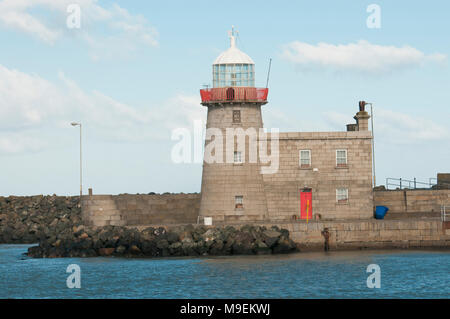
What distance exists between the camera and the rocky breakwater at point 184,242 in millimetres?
39469

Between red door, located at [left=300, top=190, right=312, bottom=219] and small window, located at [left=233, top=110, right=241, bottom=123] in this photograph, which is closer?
small window, located at [left=233, top=110, right=241, bottom=123]

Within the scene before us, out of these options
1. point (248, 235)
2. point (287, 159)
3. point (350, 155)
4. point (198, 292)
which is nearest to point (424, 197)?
point (350, 155)

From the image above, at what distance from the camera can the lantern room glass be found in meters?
42.7

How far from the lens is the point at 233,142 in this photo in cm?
4269

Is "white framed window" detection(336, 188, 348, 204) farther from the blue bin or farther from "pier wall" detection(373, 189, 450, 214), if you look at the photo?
"pier wall" detection(373, 189, 450, 214)

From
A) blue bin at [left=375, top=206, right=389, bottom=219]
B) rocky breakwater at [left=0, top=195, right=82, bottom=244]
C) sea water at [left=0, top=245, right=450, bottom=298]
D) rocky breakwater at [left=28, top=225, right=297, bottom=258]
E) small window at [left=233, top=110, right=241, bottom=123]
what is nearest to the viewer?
sea water at [left=0, top=245, right=450, bottom=298]

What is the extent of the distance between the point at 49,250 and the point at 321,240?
533 inches

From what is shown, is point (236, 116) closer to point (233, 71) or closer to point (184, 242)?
point (233, 71)

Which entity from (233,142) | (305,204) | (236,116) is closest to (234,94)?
(236,116)

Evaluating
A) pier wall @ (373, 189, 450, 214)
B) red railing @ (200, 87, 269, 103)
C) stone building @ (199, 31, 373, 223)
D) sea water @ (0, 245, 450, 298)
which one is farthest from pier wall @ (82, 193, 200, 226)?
pier wall @ (373, 189, 450, 214)

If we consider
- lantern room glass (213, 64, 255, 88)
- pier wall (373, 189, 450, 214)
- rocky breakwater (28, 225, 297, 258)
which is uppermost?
lantern room glass (213, 64, 255, 88)

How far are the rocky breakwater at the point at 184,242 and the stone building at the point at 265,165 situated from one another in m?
2.97

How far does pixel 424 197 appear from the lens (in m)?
45.6

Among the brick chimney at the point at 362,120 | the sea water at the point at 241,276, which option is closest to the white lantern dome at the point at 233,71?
the brick chimney at the point at 362,120
